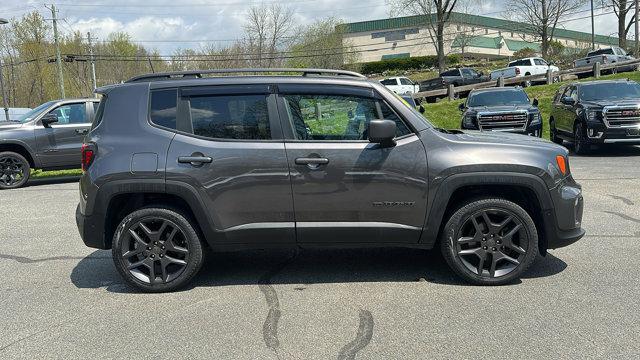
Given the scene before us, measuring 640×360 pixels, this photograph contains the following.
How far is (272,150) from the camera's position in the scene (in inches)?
174

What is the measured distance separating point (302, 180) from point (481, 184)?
1527mm

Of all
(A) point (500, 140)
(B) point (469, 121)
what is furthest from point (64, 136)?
(A) point (500, 140)

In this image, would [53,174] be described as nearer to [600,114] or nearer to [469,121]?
[469,121]

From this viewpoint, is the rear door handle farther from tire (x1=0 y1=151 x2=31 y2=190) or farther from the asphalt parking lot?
tire (x1=0 y1=151 x2=31 y2=190)

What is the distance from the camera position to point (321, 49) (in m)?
53.1

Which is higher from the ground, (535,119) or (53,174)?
(535,119)

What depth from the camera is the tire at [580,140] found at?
13.0m

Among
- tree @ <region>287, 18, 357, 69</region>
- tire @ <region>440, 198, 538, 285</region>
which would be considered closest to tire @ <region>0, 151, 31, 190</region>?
tire @ <region>440, 198, 538, 285</region>

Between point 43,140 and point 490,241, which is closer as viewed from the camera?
point 490,241

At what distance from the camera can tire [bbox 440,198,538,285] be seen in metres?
4.45

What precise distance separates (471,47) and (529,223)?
79.9 m

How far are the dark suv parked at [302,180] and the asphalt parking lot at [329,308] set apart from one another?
1.21ft

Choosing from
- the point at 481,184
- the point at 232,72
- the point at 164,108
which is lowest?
the point at 481,184

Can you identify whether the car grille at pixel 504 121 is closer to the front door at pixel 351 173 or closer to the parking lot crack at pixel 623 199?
the parking lot crack at pixel 623 199
